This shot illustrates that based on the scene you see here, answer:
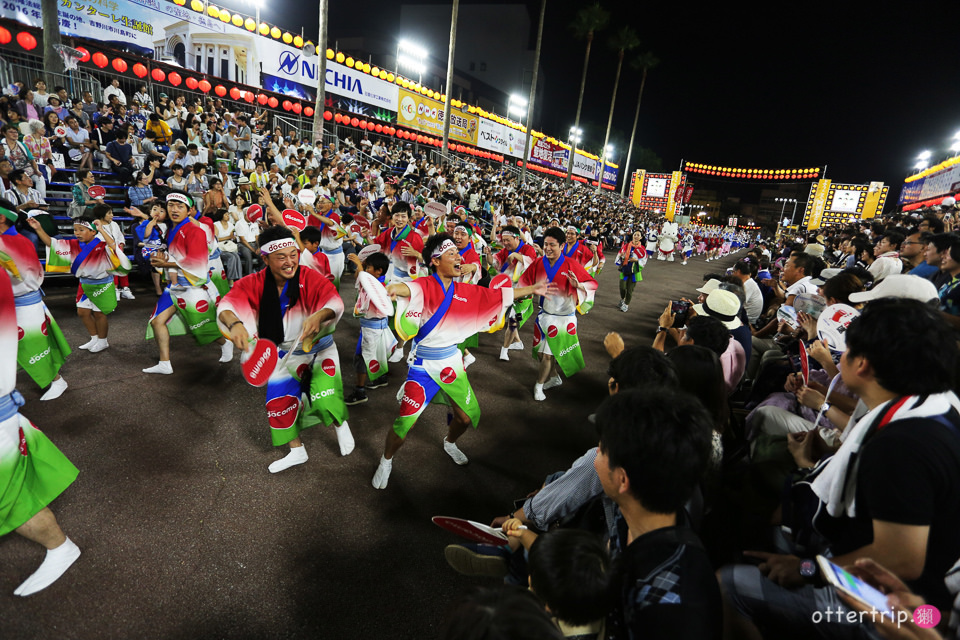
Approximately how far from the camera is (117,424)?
4.13 meters

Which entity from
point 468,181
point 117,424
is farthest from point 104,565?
point 468,181

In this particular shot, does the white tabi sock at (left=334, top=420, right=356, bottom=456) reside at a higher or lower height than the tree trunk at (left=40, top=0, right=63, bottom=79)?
lower

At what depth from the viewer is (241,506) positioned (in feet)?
10.8

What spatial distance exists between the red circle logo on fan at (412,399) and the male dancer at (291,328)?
64cm

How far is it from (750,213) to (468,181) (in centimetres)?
5856

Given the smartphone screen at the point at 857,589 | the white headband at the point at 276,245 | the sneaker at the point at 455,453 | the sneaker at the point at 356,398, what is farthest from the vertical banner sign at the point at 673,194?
the smartphone screen at the point at 857,589

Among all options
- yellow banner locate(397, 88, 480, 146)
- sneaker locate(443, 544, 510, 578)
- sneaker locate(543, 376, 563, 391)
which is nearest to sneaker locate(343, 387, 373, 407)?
sneaker locate(543, 376, 563, 391)

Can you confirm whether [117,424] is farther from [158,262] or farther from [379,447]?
[379,447]

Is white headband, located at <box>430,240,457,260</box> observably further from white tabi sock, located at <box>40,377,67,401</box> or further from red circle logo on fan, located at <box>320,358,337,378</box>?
white tabi sock, located at <box>40,377,67,401</box>

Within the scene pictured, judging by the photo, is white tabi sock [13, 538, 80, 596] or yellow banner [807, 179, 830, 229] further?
yellow banner [807, 179, 830, 229]

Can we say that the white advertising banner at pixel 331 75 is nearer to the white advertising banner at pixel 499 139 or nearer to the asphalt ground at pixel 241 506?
the white advertising banner at pixel 499 139

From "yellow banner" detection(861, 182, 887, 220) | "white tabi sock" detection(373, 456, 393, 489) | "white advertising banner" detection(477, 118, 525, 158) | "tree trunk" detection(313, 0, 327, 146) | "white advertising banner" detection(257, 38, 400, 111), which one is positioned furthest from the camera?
"yellow banner" detection(861, 182, 887, 220)

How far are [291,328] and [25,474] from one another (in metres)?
1.71

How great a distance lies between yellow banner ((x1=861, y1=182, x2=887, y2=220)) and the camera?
124ft
